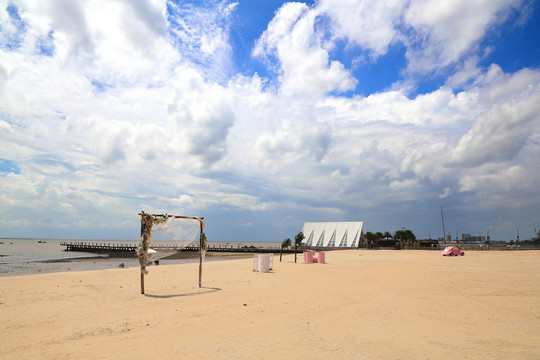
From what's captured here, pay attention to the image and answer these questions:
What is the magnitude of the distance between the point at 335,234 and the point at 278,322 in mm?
71149

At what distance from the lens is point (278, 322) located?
7.92 metres

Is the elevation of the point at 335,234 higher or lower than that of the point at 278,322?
higher

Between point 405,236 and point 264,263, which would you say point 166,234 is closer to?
point 264,263

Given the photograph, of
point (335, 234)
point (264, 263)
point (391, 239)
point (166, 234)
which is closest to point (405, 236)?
point (391, 239)

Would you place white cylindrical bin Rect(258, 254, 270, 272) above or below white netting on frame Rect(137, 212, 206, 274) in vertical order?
below

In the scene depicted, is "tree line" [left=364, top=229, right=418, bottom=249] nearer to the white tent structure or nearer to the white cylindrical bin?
the white tent structure

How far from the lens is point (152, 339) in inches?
263

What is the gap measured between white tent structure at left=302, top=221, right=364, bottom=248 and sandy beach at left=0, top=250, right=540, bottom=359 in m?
61.6

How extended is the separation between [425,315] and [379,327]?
2026 mm

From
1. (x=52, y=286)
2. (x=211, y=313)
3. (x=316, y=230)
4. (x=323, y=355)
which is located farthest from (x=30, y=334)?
(x=316, y=230)

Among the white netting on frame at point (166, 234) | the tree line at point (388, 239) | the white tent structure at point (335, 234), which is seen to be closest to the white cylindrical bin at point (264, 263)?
the white netting on frame at point (166, 234)

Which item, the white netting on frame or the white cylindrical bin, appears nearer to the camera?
the white netting on frame

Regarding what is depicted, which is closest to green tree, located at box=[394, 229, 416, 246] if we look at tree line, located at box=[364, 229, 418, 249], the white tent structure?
tree line, located at box=[364, 229, 418, 249]

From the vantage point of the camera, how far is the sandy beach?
19.6 ft
